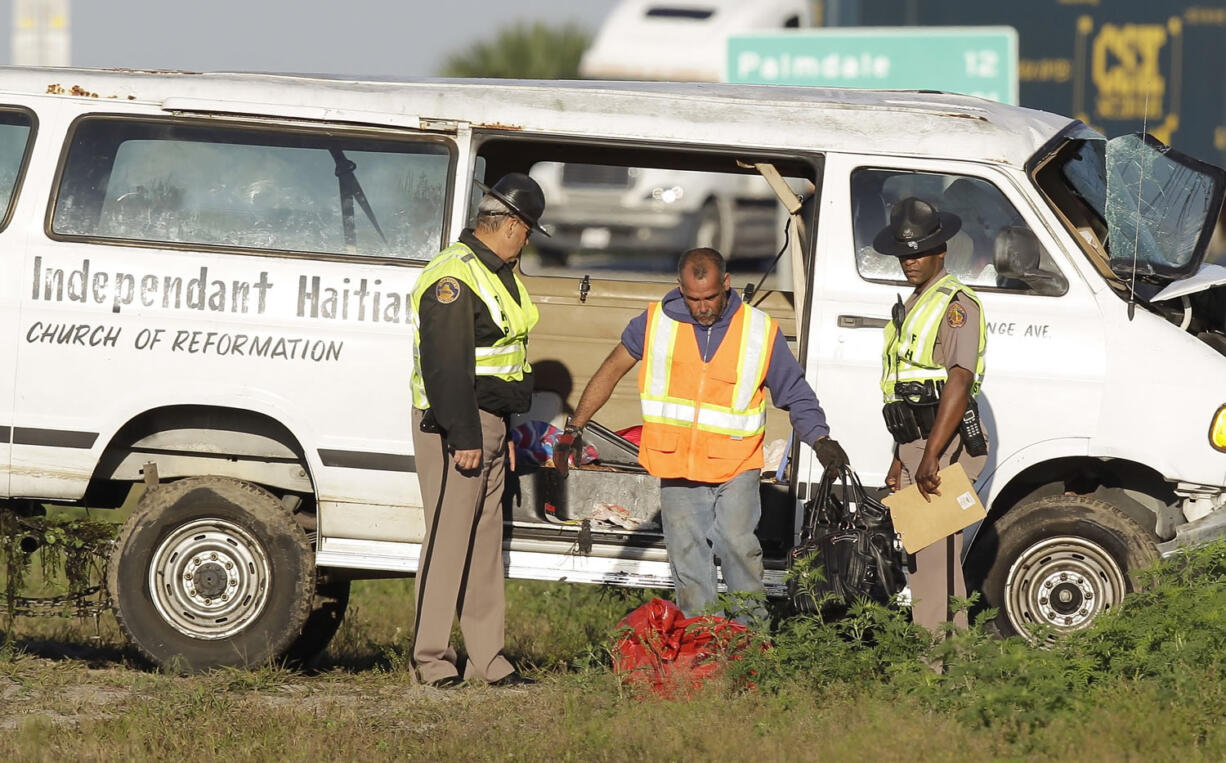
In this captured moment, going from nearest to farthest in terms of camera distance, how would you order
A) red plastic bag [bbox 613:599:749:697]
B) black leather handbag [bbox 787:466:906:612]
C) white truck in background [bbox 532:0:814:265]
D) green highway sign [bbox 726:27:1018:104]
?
red plastic bag [bbox 613:599:749:697], black leather handbag [bbox 787:466:906:612], green highway sign [bbox 726:27:1018:104], white truck in background [bbox 532:0:814:265]

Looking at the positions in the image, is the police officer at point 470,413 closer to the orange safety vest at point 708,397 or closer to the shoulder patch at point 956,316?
the orange safety vest at point 708,397

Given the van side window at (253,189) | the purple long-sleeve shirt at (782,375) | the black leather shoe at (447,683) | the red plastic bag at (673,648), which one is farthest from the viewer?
the van side window at (253,189)

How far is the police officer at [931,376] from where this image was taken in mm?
6516

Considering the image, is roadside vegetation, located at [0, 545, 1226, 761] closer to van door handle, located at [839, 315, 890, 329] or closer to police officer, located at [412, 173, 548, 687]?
police officer, located at [412, 173, 548, 687]

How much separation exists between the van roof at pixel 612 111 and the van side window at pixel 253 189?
0.40ft

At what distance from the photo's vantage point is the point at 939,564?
6785 mm

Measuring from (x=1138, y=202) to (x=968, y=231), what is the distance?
722 mm

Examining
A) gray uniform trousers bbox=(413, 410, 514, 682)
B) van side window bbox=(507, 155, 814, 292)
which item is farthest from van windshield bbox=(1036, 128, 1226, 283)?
van side window bbox=(507, 155, 814, 292)

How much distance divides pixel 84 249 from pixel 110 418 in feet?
2.34

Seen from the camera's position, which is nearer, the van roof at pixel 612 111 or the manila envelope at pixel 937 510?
the manila envelope at pixel 937 510

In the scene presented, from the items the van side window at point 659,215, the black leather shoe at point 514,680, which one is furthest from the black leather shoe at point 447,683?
the van side window at point 659,215

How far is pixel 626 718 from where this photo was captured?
5910 millimetres

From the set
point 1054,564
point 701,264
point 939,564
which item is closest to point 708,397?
point 701,264

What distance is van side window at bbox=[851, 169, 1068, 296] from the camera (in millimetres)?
7094
